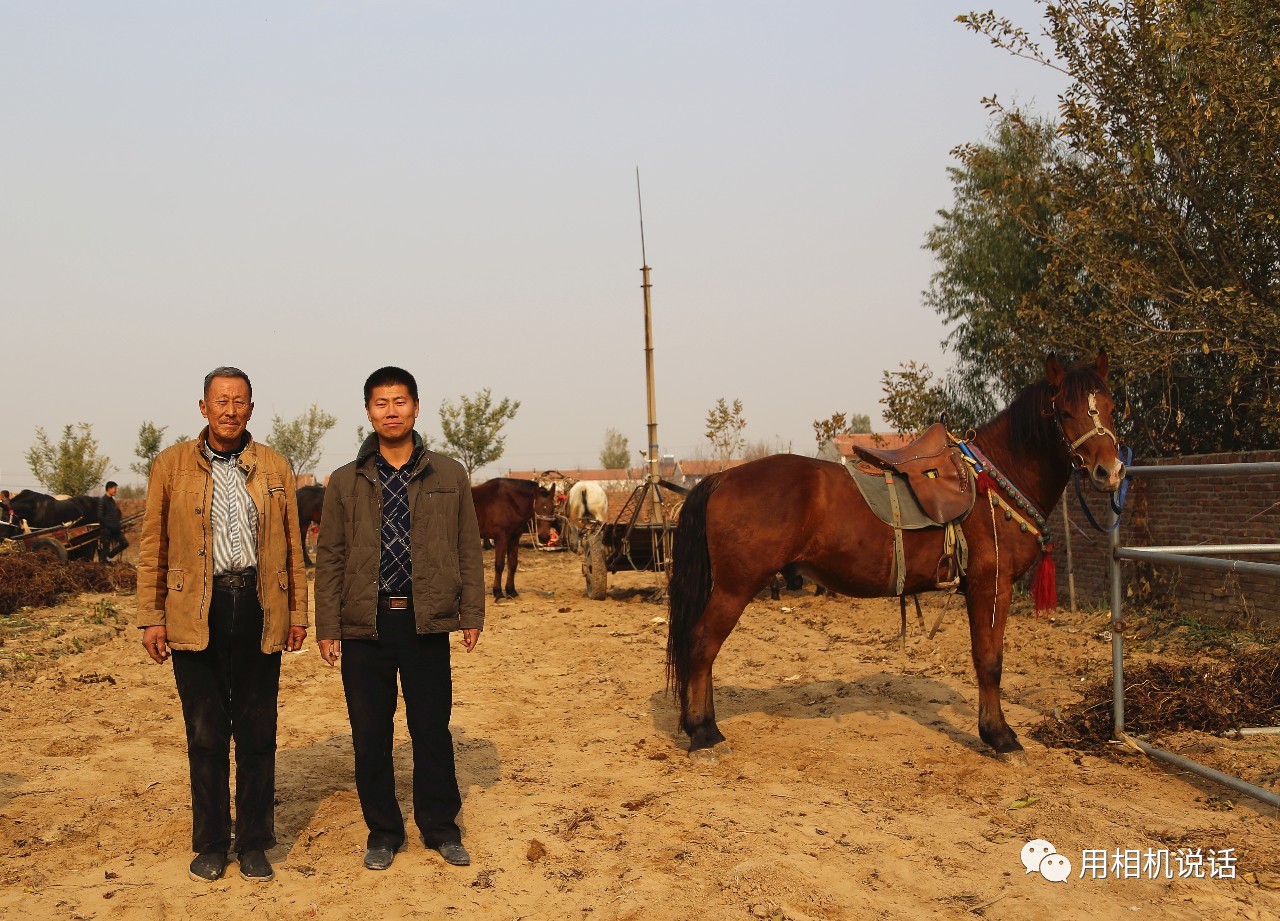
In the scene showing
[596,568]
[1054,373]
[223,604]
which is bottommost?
[596,568]

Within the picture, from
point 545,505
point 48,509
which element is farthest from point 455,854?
point 48,509

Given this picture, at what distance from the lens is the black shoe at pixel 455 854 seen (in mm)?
4070

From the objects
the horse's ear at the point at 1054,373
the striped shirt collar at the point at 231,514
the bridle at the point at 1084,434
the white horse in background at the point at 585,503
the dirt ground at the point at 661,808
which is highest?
the horse's ear at the point at 1054,373

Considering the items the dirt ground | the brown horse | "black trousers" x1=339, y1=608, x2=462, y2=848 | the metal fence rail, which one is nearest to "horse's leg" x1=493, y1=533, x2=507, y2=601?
the dirt ground

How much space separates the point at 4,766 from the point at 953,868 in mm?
5256

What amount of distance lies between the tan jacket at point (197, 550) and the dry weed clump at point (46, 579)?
9.48 m

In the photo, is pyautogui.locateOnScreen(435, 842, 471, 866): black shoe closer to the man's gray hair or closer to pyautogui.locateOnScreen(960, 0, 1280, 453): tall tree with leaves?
the man's gray hair

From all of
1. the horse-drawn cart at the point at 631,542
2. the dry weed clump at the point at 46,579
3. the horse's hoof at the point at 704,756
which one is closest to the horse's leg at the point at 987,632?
the horse's hoof at the point at 704,756

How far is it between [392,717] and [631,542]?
942 cm

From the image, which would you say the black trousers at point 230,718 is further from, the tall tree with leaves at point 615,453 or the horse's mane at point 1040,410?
the tall tree with leaves at point 615,453

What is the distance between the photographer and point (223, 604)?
3.90 metres

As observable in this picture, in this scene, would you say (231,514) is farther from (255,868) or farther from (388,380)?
(255,868)

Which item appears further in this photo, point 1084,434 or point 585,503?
point 585,503

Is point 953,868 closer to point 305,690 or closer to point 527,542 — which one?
point 305,690
